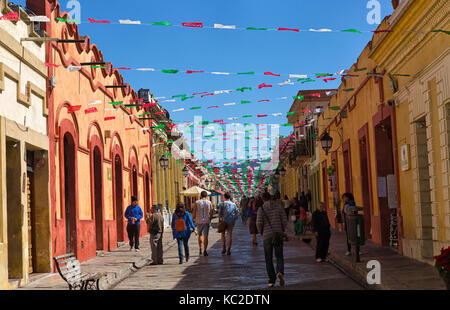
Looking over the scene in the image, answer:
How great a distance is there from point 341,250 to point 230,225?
10.3 feet

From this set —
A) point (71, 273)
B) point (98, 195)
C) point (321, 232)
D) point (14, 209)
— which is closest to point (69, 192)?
point (98, 195)

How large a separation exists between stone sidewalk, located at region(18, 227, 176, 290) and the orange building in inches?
24.0

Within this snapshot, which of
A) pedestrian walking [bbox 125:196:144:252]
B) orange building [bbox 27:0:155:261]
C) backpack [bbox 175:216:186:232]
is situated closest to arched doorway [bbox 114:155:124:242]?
orange building [bbox 27:0:155:261]

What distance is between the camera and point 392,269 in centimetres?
1298

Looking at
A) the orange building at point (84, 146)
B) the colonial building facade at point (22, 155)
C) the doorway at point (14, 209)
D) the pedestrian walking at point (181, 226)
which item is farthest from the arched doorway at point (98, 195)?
the doorway at point (14, 209)

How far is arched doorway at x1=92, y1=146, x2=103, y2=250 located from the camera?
70.8 ft

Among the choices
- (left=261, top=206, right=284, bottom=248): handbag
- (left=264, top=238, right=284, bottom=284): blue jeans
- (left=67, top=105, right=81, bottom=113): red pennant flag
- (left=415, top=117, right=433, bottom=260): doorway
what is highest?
(left=67, top=105, right=81, bottom=113): red pennant flag

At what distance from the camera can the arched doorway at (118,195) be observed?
83.1ft

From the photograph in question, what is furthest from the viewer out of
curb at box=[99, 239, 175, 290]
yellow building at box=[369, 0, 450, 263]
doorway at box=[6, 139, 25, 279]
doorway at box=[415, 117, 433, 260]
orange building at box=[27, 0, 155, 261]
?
orange building at box=[27, 0, 155, 261]

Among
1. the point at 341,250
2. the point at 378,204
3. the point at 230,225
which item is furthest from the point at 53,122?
the point at 378,204

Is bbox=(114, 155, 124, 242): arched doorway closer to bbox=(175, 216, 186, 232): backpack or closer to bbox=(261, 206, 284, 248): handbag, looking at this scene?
bbox=(175, 216, 186, 232): backpack

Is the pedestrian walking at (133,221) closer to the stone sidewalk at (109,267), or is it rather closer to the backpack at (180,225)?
the stone sidewalk at (109,267)

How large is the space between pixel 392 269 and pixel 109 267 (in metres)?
6.46
